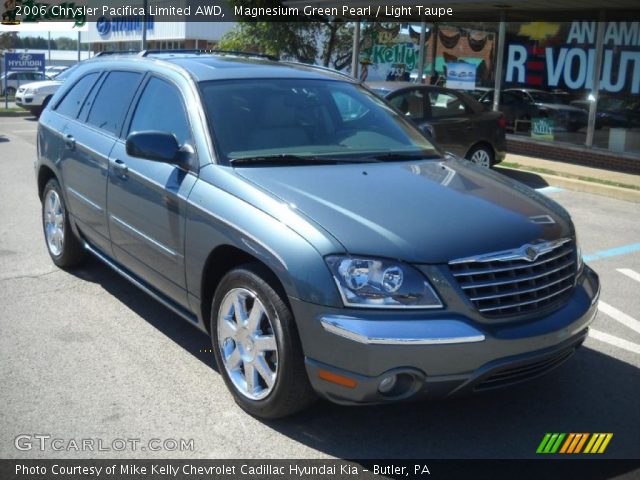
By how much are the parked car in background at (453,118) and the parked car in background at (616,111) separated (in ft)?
10.2

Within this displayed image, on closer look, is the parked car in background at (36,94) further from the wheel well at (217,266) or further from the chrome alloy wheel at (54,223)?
the wheel well at (217,266)

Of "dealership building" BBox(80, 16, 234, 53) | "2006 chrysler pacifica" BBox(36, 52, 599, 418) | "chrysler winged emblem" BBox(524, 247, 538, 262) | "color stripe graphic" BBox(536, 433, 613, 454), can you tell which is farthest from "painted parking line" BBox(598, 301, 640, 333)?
"dealership building" BBox(80, 16, 234, 53)

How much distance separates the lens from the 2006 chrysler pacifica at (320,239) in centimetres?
328

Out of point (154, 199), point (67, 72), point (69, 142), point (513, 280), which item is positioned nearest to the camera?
point (513, 280)

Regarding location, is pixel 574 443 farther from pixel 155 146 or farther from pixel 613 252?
pixel 613 252

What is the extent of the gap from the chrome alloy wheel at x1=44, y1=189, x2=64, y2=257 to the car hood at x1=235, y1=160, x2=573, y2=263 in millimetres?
2793

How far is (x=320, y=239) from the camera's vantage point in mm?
3334

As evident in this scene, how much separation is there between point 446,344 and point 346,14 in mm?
16468

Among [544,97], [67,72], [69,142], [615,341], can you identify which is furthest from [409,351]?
[544,97]

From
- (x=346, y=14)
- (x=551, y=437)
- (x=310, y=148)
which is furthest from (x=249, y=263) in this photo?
(x=346, y=14)

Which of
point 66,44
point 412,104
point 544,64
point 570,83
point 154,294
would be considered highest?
point 66,44

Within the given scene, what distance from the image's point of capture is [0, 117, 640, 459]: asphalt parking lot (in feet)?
11.8

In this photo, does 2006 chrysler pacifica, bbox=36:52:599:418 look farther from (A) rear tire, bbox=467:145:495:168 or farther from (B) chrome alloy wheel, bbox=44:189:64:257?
(A) rear tire, bbox=467:145:495:168

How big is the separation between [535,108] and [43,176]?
11.7 metres
